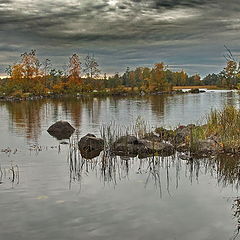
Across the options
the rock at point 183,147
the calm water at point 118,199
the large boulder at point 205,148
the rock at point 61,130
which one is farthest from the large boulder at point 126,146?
the rock at point 61,130

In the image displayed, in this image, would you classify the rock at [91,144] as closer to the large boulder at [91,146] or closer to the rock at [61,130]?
the large boulder at [91,146]

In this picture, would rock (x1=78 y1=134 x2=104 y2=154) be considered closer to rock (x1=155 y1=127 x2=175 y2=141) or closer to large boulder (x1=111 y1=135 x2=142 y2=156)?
large boulder (x1=111 y1=135 x2=142 y2=156)

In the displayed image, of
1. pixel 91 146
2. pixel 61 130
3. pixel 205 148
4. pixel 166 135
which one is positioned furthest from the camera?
pixel 61 130

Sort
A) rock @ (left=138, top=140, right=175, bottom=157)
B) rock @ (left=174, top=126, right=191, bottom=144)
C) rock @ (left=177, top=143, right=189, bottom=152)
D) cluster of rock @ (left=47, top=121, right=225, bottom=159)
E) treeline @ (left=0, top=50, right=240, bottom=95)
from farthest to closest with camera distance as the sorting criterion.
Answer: treeline @ (left=0, top=50, right=240, bottom=95)
rock @ (left=174, top=126, right=191, bottom=144)
rock @ (left=177, top=143, right=189, bottom=152)
rock @ (left=138, top=140, right=175, bottom=157)
cluster of rock @ (left=47, top=121, right=225, bottom=159)

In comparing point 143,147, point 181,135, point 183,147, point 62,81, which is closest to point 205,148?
point 183,147

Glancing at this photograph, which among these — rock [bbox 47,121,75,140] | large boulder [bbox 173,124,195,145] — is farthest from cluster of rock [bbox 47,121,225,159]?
rock [bbox 47,121,75,140]

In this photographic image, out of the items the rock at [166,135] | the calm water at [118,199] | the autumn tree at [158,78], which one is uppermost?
the autumn tree at [158,78]

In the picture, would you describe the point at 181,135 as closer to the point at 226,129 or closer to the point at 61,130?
the point at 226,129

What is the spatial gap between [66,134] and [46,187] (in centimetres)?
1371

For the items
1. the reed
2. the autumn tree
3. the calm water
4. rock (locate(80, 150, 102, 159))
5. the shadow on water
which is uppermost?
the autumn tree

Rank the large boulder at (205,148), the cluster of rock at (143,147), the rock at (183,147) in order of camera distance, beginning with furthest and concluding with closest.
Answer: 1. the rock at (183,147)
2. the cluster of rock at (143,147)
3. the large boulder at (205,148)

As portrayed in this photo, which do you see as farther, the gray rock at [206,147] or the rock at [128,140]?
the rock at [128,140]

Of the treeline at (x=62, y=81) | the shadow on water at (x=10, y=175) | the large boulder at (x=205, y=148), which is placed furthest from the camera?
the treeline at (x=62, y=81)

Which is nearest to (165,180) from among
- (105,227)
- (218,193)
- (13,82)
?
(218,193)
